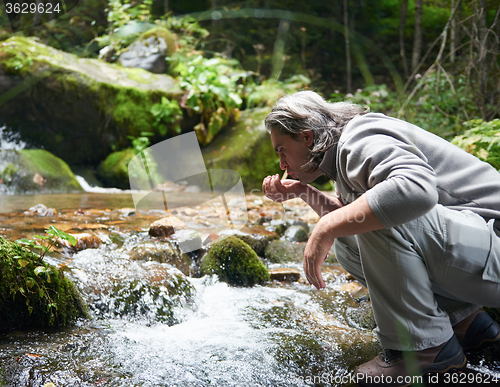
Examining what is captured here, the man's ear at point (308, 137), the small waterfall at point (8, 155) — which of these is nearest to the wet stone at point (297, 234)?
the man's ear at point (308, 137)

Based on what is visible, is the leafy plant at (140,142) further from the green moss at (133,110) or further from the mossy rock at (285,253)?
the mossy rock at (285,253)

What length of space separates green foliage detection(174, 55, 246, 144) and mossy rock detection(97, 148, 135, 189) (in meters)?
1.09

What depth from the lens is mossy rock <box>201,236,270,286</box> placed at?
95.0 inches

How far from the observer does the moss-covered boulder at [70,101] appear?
5.29m

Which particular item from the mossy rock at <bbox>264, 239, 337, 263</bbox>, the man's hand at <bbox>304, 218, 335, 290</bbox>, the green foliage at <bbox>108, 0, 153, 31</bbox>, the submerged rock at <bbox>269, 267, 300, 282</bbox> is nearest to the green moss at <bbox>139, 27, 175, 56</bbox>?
the green foliage at <bbox>108, 0, 153, 31</bbox>

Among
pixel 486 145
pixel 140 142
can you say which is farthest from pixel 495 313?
pixel 140 142

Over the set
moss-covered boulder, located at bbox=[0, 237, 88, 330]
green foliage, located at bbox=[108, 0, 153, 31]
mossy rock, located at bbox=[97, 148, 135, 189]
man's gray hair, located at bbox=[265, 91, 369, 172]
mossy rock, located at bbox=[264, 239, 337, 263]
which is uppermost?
green foliage, located at bbox=[108, 0, 153, 31]

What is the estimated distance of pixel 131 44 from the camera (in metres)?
6.86

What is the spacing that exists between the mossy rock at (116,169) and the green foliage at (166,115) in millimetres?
537

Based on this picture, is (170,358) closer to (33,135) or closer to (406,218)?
(406,218)

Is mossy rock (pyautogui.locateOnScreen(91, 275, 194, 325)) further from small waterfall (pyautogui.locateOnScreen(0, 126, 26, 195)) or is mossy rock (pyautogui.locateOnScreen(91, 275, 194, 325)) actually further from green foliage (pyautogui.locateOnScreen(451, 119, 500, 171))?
small waterfall (pyautogui.locateOnScreen(0, 126, 26, 195))

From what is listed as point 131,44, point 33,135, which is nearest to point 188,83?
point 131,44

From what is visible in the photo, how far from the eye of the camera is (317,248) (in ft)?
3.99

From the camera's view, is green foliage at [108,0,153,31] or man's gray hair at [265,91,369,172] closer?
man's gray hair at [265,91,369,172]
